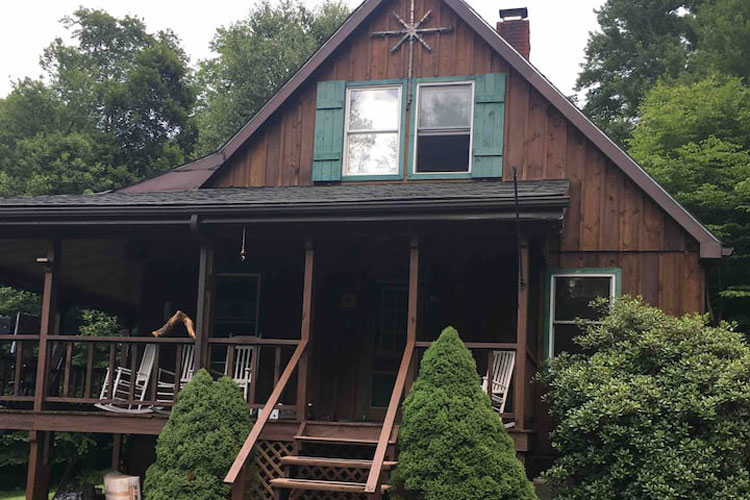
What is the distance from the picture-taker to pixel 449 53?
12.4 m

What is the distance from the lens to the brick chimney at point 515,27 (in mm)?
13258

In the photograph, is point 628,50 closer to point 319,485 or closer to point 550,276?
point 550,276

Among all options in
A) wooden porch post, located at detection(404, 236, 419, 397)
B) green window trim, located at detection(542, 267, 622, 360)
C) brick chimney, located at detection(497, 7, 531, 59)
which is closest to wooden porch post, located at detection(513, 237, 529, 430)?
wooden porch post, located at detection(404, 236, 419, 397)

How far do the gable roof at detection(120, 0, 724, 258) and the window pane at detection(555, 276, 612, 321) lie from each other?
1.17 metres

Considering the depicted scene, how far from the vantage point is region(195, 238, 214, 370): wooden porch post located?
34.5 feet

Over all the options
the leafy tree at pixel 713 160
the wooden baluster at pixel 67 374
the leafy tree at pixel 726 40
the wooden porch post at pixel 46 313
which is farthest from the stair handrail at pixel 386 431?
the leafy tree at pixel 726 40

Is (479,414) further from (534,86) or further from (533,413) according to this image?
(534,86)

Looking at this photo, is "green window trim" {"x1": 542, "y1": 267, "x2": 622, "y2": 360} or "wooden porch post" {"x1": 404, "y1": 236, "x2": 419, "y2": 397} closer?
"wooden porch post" {"x1": 404, "y1": 236, "x2": 419, "y2": 397}

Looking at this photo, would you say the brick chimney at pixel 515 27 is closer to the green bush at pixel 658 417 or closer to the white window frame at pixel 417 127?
the white window frame at pixel 417 127

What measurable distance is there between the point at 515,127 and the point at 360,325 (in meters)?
3.28

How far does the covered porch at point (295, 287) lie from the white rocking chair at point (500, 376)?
0.82 ft

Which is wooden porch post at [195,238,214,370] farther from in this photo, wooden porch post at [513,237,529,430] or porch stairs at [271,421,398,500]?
wooden porch post at [513,237,529,430]

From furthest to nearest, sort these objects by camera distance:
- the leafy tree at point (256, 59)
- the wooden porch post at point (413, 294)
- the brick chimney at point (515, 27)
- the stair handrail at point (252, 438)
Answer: the leafy tree at point (256, 59)
the brick chimney at point (515, 27)
the wooden porch post at point (413, 294)
the stair handrail at point (252, 438)

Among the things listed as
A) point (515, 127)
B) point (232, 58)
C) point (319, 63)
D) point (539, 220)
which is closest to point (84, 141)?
point (232, 58)
